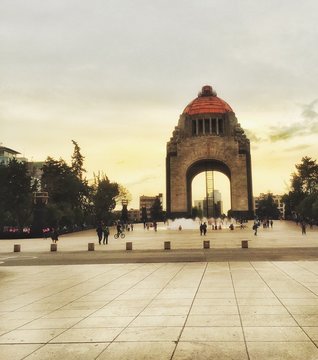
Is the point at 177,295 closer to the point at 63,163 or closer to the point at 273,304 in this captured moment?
the point at 273,304

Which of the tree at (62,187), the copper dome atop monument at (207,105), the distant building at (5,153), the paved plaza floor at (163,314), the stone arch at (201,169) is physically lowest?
the paved plaza floor at (163,314)

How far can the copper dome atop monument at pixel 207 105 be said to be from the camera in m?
89.0

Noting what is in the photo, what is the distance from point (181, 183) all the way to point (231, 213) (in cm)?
1120

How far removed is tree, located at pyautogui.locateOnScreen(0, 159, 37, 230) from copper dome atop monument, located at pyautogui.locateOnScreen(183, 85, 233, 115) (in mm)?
40241

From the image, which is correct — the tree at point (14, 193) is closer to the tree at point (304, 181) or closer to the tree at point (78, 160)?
the tree at point (78, 160)

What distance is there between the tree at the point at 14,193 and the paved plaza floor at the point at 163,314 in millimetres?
45173

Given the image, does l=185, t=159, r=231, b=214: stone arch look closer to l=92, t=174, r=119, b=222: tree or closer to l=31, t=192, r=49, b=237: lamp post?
l=92, t=174, r=119, b=222: tree

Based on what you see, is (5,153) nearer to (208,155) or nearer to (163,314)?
(208,155)

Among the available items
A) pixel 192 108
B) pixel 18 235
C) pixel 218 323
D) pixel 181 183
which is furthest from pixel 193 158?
pixel 218 323

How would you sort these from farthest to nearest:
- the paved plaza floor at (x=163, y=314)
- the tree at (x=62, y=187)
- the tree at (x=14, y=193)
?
the tree at (x=62, y=187) < the tree at (x=14, y=193) < the paved plaza floor at (x=163, y=314)

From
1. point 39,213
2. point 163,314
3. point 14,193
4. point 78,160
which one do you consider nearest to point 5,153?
point 78,160

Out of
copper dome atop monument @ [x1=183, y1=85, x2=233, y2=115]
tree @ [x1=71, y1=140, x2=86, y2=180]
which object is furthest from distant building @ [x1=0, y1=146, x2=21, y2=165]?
copper dome atop monument @ [x1=183, y1=85, x2=233, y2=115]

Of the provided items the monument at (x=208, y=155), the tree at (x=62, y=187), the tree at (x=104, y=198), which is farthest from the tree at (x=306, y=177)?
the tree at (x=62, y=187)

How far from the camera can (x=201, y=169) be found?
91.7m
